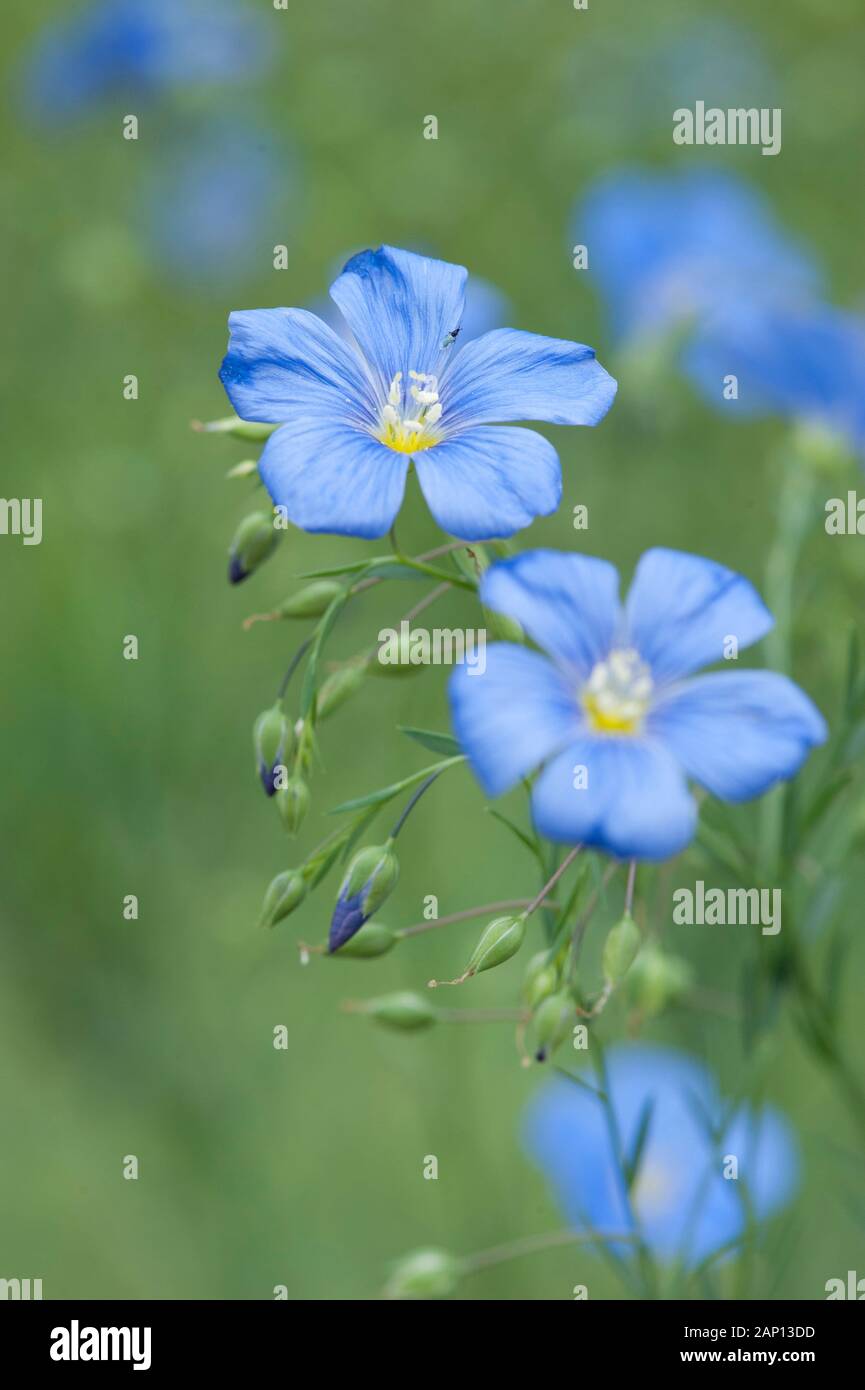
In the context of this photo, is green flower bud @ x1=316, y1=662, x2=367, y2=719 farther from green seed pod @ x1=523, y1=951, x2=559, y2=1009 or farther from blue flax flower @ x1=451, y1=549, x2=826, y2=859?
green seed pod @ x1=523, y1=951, x2=559, y2=1009

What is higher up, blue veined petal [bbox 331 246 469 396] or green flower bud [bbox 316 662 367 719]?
blue veined petal [bbox 331 246 469 396]

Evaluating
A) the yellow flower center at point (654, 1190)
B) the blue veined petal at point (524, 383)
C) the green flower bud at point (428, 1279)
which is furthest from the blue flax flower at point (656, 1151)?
the blue veined petal at point (524, 383)

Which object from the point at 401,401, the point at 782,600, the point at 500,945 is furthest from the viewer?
the point at 782,600

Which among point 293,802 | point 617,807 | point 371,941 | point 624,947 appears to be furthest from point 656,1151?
point 617,807

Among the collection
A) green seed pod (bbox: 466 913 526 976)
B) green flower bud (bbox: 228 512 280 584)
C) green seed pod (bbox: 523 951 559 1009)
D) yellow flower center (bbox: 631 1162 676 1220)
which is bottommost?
yellow flower center (bbox: 631 1162 676 1220)

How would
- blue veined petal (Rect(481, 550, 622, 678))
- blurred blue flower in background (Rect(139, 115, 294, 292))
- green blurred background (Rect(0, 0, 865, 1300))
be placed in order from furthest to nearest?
blurred blue flower in background (Rect(139, 115, 294, 292)) < green blurred background (Rect(0, 0, 865, 1300)) < blue veined petal (Rect(481, 550, 622, 678))

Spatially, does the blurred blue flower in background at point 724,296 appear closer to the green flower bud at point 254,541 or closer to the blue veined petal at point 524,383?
the blue veined petal at point 524,383

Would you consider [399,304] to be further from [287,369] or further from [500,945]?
[500,945]

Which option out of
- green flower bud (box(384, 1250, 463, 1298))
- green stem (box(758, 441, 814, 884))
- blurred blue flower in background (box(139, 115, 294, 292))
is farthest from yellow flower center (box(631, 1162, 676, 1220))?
blurred blue flower in background (box(139, 115, 294, 292))
